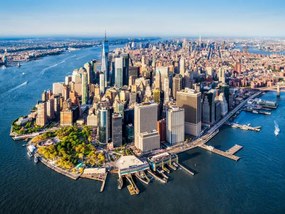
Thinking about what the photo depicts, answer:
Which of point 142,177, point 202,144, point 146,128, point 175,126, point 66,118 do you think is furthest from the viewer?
point 66,118

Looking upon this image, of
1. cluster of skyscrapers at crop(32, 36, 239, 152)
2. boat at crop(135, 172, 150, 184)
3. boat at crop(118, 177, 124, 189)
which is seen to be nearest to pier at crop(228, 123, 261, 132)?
cluster of skyscrapers at crop(32, 36, 239, 152)

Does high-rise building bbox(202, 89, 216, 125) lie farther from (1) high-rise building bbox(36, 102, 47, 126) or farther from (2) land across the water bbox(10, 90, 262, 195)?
(1) high-rise building bbox(36, 102, 47, 126)

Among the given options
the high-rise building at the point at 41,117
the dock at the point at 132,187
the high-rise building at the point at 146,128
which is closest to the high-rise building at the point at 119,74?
the high-rise building at the point at 41,117

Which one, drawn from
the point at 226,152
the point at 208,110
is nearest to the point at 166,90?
the point at 208,110

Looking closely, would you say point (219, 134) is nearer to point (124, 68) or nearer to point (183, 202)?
point (183, 202)

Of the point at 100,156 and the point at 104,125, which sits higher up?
the point at 104,125

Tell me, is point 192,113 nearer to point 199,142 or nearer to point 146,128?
point 199,142

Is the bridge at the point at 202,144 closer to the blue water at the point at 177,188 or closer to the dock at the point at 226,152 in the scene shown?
the dock at the point at 226,152
